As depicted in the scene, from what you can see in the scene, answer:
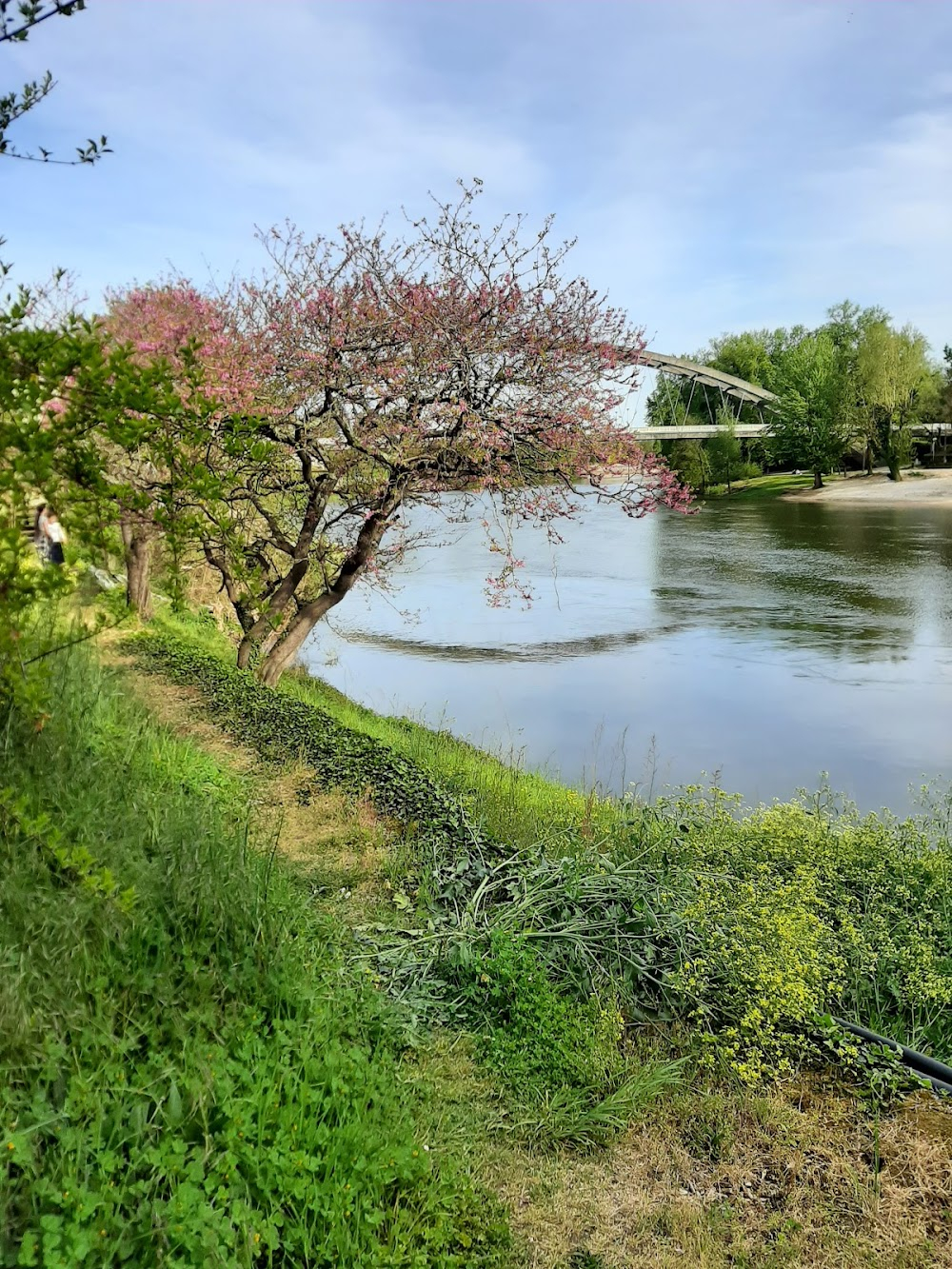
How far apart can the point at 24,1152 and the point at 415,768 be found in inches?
166

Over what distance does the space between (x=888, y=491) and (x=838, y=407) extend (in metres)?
7.53

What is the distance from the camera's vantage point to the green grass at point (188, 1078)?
2215 millimetres

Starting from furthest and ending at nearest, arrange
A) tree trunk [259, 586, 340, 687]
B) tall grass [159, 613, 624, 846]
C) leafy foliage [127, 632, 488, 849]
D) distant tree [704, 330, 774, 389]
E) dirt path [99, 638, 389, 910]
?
distant tree [704, 330, 774, 389] < tree trunk [259, 586, 340, 687] < tall grass [159, 613, 624, 846] < leafy foliage [127, 632, 488, 849] < dirt path [99, 638, 389, 910]

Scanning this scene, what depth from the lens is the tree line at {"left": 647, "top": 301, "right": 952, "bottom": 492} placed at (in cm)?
5291

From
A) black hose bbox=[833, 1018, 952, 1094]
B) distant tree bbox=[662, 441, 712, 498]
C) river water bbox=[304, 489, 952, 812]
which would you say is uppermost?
distant tree bbox=[662, 441, 712, 498]

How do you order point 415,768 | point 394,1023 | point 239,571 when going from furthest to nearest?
point 415,768 < point 239,571 < point 394,1023

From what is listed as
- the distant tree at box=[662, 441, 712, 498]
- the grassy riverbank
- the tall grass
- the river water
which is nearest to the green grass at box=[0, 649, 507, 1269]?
the grassy riverbank

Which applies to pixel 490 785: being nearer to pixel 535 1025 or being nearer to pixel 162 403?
pixel 535 1025

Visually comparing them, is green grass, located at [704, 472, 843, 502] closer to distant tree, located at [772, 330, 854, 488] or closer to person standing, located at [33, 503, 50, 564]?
distant tree, located at [772, 330, 854, 488]

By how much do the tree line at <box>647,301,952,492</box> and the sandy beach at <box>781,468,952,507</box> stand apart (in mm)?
1178

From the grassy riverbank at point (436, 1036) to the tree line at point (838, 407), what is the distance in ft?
150

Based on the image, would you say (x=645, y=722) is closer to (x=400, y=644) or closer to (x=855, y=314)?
(x=400, y=644)

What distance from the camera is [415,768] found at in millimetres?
6332

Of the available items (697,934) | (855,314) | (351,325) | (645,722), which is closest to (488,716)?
(645,722)
